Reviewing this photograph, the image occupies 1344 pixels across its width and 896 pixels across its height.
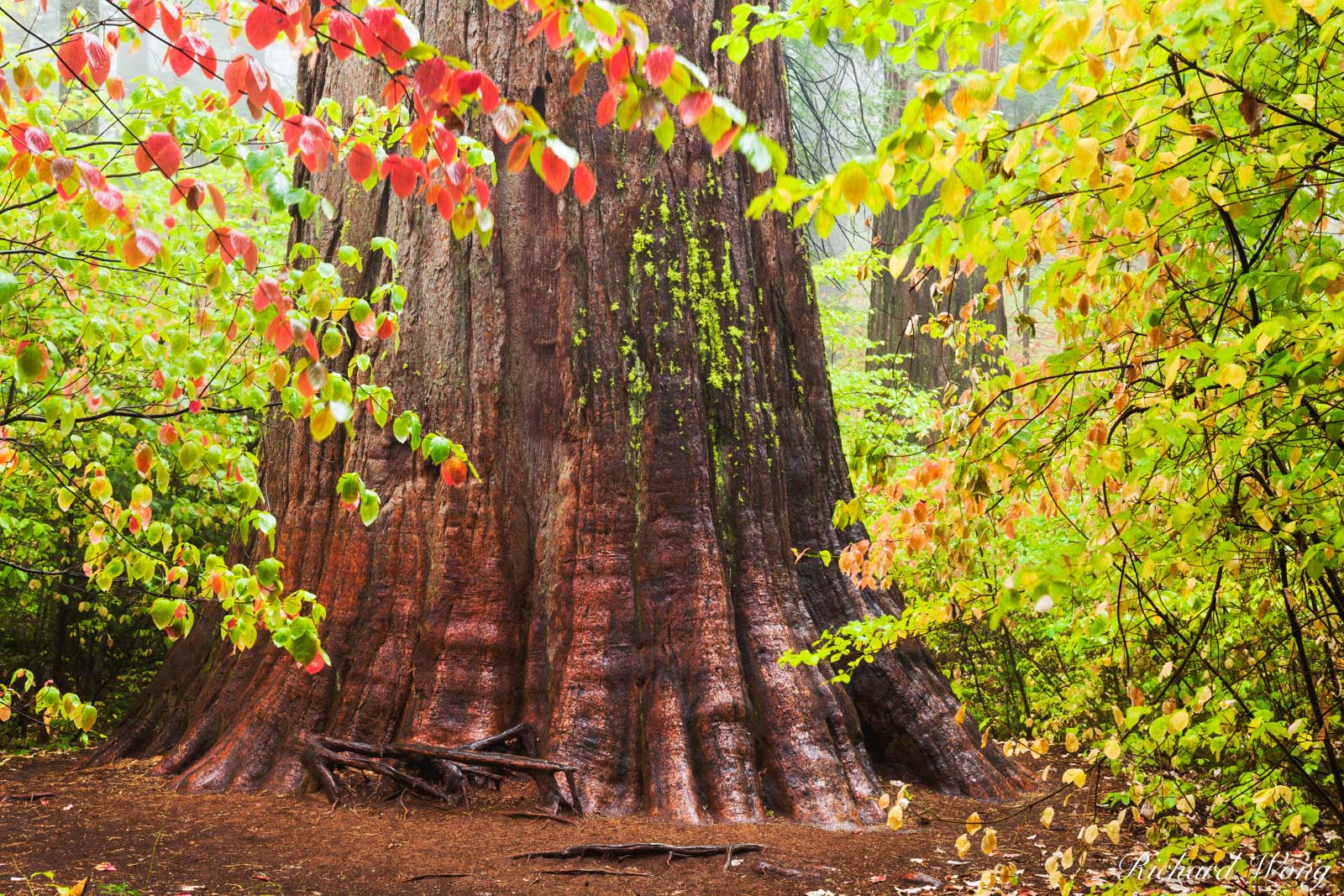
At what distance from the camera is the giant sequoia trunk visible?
469 cm

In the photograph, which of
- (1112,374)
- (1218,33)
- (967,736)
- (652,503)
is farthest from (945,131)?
(967,736)

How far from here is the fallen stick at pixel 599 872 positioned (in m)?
3.68

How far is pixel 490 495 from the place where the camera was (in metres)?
5.08

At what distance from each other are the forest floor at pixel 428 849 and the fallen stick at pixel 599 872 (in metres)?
0.02

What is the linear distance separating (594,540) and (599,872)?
166cm

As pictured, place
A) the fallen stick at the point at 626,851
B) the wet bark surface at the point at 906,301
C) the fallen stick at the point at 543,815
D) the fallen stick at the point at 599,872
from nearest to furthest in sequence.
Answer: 1. the fallen stick at the point at 599,872
2. the fallen stick at the point at 626,851
3. the fallen stick at the point at 543,815
4. the wet bark surface at the point at 906,301

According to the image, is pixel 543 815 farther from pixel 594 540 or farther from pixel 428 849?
pixel 594 540

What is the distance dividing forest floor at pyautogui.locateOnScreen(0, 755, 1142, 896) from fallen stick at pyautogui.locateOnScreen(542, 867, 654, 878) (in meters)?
0.02

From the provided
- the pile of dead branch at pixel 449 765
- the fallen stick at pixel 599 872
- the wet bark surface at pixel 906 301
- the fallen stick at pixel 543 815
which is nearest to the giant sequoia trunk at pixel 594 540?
the pile of dead branch at pixel 449 765

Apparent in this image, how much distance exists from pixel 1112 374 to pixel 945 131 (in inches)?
54.8

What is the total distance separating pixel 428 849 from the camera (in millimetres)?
3934

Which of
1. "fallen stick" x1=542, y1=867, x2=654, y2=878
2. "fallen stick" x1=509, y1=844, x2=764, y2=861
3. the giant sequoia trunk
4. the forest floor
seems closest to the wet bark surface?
the giant sequoia trunk

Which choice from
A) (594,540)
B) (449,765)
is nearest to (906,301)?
(594,540)

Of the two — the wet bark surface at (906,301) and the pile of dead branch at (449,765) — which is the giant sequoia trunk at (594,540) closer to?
the pile of dead branch at (449,765)
